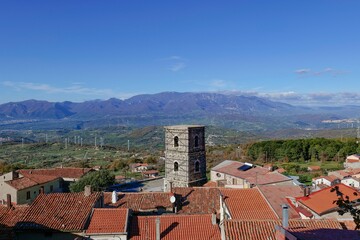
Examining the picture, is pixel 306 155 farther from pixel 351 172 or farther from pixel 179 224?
pixel 179 224

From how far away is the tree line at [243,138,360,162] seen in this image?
73125mm

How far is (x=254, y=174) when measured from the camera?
3769 cm

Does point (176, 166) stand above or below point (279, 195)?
above

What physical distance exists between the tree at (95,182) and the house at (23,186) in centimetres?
294

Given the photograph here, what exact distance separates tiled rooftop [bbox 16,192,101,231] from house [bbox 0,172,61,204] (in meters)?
14.4

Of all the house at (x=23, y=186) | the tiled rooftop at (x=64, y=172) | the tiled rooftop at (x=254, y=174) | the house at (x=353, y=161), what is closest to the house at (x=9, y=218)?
the house at (x=23, y=186)

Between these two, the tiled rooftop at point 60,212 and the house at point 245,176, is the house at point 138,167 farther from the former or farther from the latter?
the tiled rooftop at point 60,212

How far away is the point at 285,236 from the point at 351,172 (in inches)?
1839

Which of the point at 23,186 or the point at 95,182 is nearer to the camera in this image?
the point at 23,186

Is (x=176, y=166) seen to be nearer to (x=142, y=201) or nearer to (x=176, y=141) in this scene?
(x=176, y=141)

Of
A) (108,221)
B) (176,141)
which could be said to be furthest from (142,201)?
(176,141)

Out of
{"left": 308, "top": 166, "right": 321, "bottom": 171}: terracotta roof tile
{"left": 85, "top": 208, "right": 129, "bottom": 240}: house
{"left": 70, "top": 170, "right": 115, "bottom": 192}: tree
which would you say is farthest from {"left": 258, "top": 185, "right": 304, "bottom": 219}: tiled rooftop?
{"left": 308, "top": 166, "right": 321, "bottom": 171}: terracotta roof tile

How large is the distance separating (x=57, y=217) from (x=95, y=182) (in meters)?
24.0

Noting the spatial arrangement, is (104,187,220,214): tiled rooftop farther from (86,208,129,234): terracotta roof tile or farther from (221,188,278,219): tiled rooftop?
(86,208,129,234): terracotta roof tile
